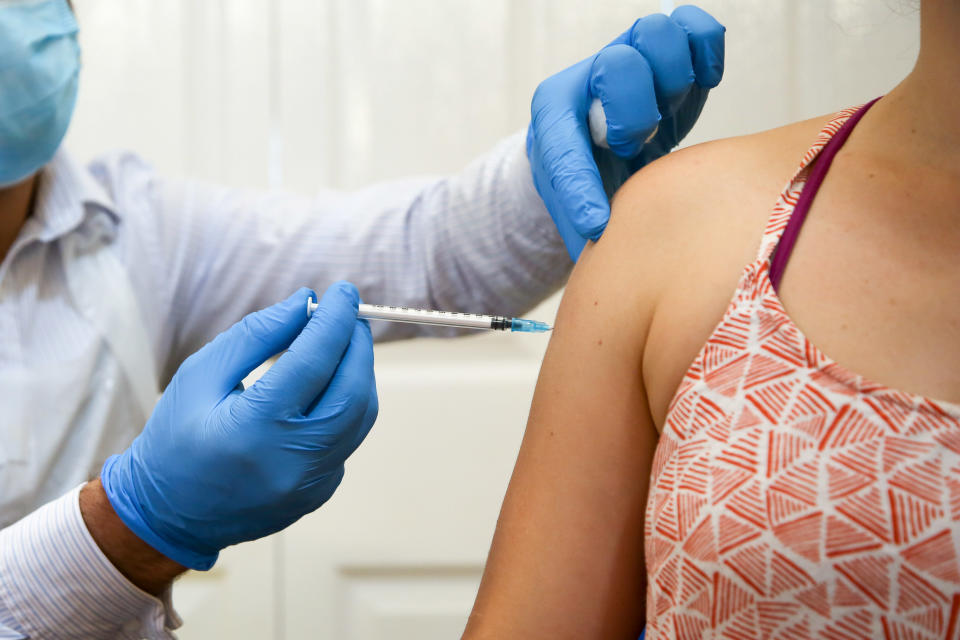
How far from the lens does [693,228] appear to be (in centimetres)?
70

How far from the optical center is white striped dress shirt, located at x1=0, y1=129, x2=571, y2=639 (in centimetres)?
116

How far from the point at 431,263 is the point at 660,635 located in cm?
73

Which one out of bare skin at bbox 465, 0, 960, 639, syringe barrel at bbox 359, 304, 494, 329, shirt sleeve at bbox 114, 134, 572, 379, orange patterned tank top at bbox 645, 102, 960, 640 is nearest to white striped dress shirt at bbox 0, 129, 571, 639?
shirt sleeve at bbox 114, 134, 572, 379

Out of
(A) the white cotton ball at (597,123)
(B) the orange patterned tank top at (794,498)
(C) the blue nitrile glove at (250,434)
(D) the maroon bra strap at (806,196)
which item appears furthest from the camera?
(A) the white cotton ball at (597,123)

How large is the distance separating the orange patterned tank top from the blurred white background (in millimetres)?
1025

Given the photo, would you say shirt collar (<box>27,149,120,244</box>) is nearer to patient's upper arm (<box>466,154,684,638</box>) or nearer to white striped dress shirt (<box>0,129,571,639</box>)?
white striped dress shirt (<box>0,129,571,639</box>)

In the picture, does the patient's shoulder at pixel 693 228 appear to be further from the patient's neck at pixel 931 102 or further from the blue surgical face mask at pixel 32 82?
the blue surgical face mask at pixel 32 82

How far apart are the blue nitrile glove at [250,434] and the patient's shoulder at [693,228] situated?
0.95 ft

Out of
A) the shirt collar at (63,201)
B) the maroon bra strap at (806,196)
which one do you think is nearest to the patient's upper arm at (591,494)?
the maroon bra strap at (806,196)

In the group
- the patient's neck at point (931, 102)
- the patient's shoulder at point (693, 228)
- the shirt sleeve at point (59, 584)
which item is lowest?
the shirt sleeve at point (59, 584)

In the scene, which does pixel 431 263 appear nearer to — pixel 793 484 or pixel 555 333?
pixel 555 333

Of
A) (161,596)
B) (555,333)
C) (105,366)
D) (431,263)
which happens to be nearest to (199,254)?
(105,366)

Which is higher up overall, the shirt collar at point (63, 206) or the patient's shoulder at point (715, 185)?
the patient's shoulder at point (715, 185)

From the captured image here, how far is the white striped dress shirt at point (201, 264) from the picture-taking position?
3.81 ft
